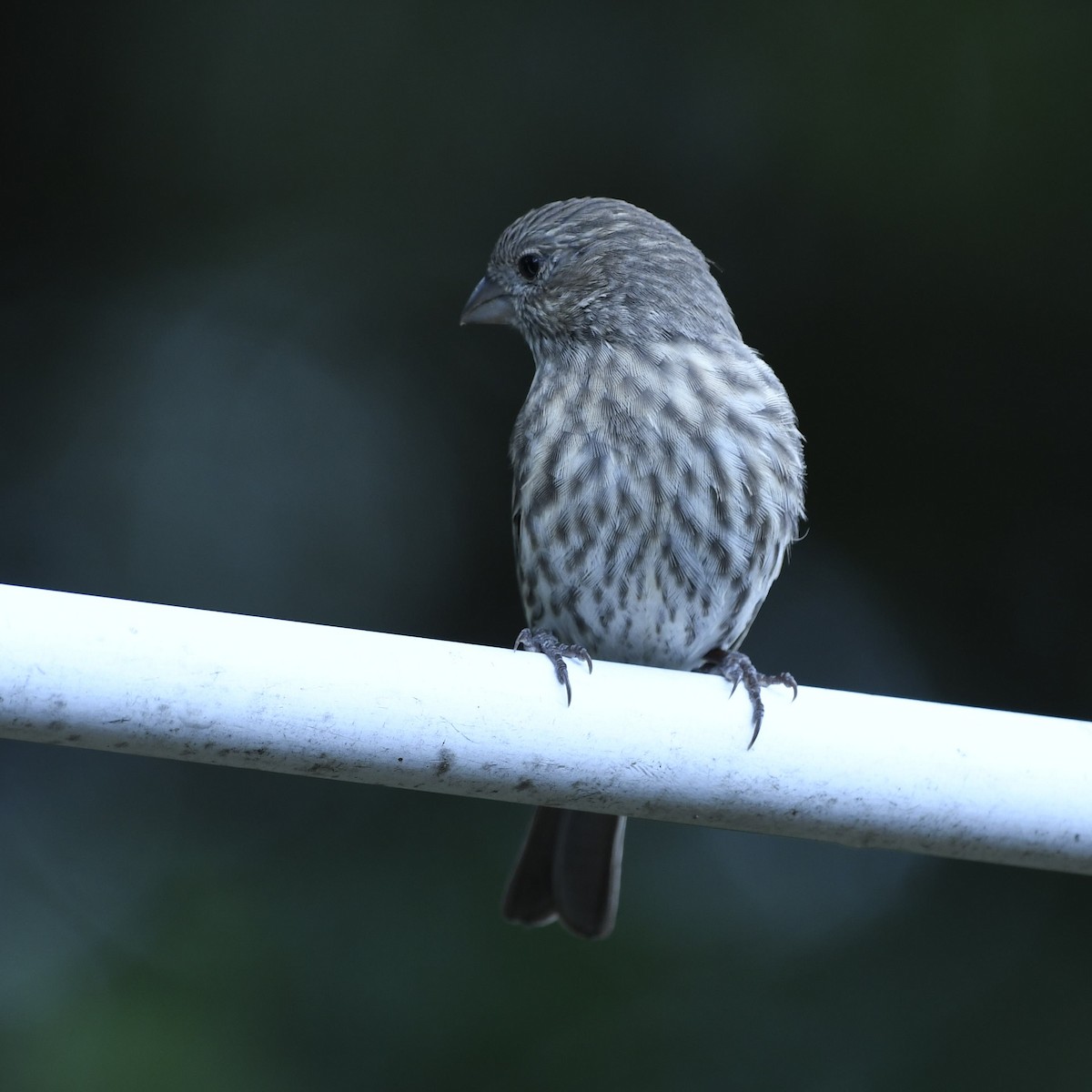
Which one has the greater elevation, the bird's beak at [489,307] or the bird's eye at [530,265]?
the bird's eye at [530,265]

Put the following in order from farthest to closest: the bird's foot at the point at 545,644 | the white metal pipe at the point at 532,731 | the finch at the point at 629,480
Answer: the finch at the point at 629,480
the bird's foot at the point at 545,644
the white metal pipe at the point at 532,731

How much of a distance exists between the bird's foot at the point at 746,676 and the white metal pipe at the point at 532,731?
0.04ft

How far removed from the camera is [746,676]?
1.88 m

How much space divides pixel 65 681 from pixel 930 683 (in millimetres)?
2257

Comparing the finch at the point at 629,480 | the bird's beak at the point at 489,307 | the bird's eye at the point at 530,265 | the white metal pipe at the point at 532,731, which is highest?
the bird's eye at the point at 530,265

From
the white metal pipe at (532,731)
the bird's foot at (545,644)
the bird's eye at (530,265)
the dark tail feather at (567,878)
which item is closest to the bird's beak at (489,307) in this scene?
the bird's eye at (530,265)

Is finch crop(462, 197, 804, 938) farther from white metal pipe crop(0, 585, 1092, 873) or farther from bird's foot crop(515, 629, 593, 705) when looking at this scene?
white metal pipe crop(0, 585, 1092, 873)

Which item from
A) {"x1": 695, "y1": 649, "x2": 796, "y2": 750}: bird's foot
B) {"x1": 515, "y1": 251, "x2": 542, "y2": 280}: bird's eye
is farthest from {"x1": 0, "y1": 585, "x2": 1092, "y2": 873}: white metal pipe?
{"x1": 515, "y1": 251, "x2": 542, "y2": 280}: bird's eye

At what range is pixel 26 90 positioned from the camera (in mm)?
3072

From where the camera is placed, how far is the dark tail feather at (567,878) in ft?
7.50

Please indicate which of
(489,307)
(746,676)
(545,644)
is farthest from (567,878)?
(489,307)

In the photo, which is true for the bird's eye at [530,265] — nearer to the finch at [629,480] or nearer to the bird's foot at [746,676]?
the finch at [629,480]

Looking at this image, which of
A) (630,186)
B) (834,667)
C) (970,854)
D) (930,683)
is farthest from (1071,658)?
(970,854)

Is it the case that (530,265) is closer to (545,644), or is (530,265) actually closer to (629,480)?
(629,480)
